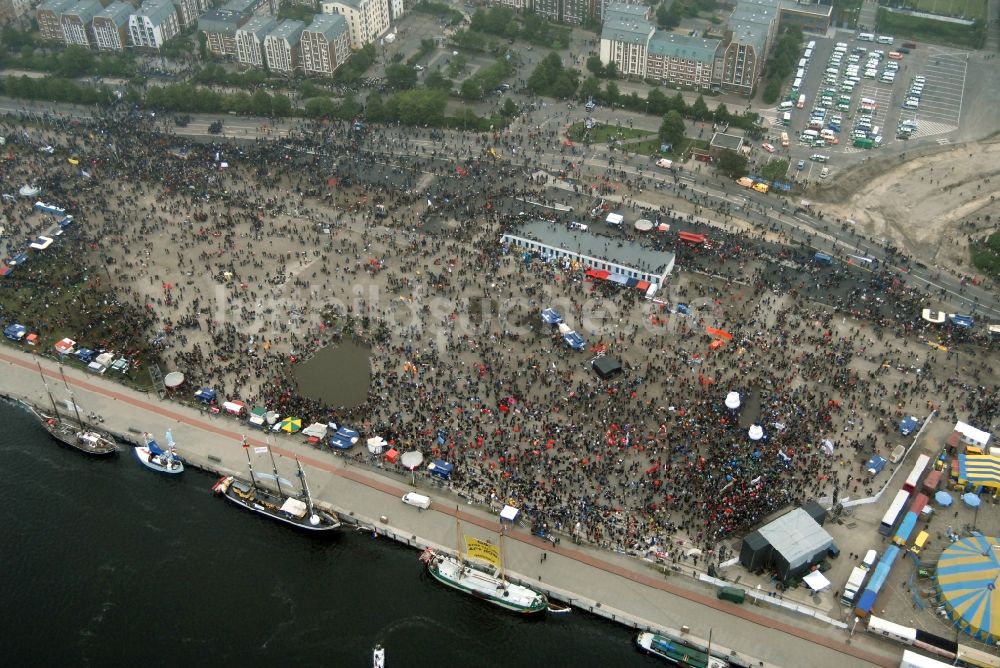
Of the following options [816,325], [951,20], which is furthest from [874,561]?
[951,20]

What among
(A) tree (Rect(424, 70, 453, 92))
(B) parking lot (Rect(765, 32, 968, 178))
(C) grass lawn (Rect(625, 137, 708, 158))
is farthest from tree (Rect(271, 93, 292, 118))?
(B) parking lot (Rect(765, 32, 968, 178))

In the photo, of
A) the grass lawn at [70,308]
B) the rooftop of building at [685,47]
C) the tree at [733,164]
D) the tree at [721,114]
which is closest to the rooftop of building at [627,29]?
the rooftop of building at [685,47]

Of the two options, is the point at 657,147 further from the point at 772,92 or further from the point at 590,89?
the point at 772,92

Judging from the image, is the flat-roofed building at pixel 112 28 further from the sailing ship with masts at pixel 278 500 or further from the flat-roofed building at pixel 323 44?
the sailing ship with masts at pixel 278 500

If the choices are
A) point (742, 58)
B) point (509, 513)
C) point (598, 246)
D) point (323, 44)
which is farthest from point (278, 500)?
point (742, 58)

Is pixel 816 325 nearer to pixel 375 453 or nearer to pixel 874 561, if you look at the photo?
pixel 874 561

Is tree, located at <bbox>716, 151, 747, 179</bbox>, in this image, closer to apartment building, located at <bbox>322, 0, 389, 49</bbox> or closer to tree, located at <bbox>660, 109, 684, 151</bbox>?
tree, located at <bbox>660, 109, 684, 151</bbox>

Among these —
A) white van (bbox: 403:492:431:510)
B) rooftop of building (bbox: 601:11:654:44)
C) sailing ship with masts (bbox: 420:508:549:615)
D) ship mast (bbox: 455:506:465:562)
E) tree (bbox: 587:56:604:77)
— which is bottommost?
sailing ship with masts (bbox: 420:508:549:615)
